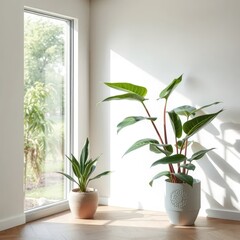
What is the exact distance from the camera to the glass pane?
4801 mm

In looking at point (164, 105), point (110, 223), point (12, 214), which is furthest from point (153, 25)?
point (12, 214)

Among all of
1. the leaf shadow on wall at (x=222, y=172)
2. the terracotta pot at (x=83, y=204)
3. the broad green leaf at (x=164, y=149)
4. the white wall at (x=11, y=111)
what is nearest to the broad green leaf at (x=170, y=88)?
the broad green leaf at (x=164, y=149)

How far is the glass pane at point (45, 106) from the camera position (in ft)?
15.8

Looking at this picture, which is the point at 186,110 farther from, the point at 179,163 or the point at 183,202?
the point at 183,202

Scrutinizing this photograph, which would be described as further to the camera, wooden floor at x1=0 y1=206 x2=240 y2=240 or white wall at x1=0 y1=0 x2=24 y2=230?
white wall at x1=0 y1=0 x2=24 y2=230

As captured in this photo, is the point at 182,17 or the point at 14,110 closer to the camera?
the point at 14,110

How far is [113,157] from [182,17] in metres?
1.79

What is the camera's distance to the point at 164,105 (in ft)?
16.6

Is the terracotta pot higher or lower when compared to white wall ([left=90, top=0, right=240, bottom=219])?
lower

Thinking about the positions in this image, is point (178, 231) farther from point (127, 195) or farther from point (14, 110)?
point (14, 110)

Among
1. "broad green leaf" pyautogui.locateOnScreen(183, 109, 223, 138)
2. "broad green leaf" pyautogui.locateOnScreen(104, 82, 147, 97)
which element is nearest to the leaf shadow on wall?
"broad green leaf" pyautogui.locateOnScreen(183, 109, 223, 138)

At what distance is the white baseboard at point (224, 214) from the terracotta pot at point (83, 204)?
1.23 m

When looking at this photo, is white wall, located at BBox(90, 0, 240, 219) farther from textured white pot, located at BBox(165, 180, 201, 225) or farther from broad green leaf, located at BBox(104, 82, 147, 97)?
broad green leaf, located at BBox(104, 82, 147, 97)

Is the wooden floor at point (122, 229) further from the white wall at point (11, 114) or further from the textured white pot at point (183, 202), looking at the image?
the white wall at point (11, 114)
